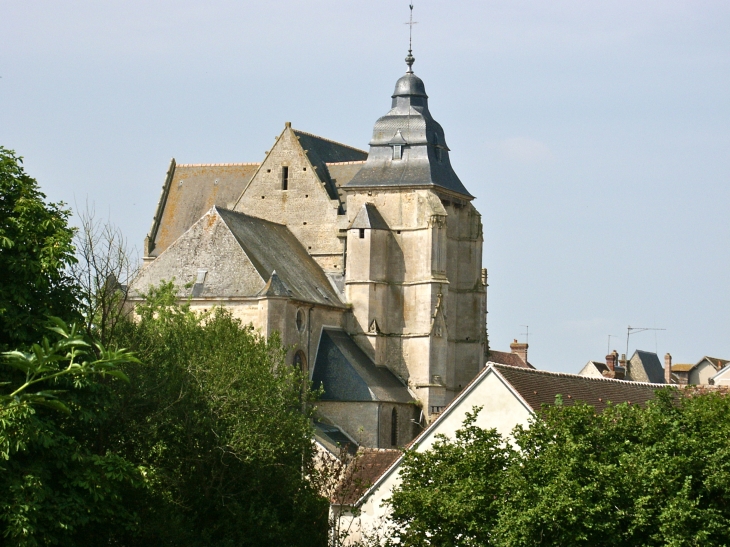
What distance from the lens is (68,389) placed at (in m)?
25.4

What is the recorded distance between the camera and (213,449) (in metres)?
32.3

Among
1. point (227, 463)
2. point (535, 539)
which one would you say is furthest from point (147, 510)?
point (535, 539)

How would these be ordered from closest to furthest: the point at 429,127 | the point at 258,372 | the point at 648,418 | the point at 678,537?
the point at 678,537 → the point at 648,418 → the point at 258,372 → the point at 429,127

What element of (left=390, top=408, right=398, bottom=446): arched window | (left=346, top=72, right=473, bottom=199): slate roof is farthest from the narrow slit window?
(left=390, top=408, right=398, bottom=446): arched window

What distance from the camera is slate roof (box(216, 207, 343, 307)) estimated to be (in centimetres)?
5188

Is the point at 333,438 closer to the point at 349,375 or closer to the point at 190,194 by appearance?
the point at 349,375

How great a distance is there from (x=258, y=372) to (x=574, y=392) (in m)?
7.32

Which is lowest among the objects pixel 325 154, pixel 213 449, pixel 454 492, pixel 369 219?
pixel 454 492

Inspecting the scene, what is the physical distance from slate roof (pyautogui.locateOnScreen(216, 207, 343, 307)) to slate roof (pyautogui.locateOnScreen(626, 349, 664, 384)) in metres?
25.8

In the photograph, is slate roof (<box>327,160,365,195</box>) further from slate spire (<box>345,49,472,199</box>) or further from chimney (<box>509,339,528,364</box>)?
chimney (<box>509,339,528,364</box>)

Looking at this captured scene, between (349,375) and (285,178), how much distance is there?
9407mm

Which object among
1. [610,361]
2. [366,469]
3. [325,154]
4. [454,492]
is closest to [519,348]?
[610,361]

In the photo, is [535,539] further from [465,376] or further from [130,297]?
[465,376]

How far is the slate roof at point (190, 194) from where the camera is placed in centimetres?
6078
